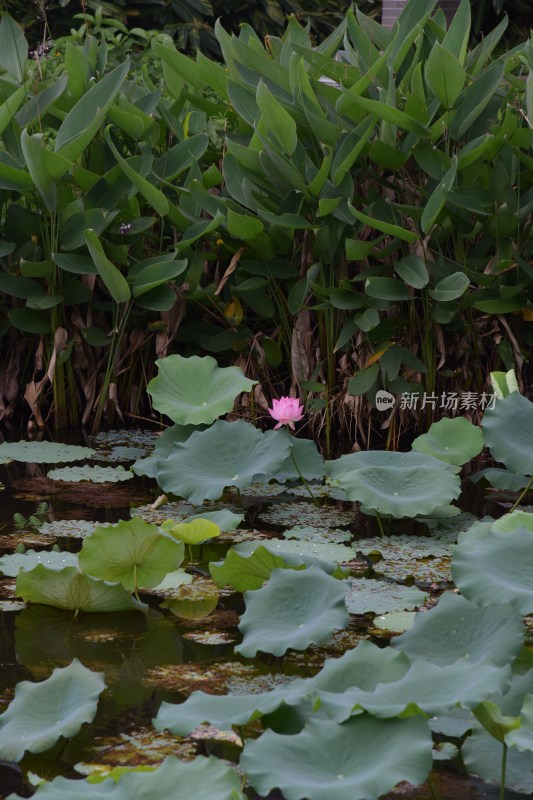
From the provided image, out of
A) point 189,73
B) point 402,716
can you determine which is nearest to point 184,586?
point 402,716

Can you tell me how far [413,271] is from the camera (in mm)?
2900

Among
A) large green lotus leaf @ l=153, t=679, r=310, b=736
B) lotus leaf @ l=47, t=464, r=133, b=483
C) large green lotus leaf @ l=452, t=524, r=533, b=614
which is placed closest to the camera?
large green lotus leaf @ l=153, t=679, r=310, b=736

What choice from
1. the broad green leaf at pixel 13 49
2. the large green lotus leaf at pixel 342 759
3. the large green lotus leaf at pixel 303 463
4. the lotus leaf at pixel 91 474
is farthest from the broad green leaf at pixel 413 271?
the large green lotus leaf at pixel 342 759

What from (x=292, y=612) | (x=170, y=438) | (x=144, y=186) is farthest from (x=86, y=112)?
(x=292, y=612)

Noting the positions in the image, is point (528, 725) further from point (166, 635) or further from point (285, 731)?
point (166, 635)

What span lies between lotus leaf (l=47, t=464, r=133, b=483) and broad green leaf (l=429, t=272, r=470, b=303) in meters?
0.99

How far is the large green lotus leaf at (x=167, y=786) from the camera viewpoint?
1.07 meters

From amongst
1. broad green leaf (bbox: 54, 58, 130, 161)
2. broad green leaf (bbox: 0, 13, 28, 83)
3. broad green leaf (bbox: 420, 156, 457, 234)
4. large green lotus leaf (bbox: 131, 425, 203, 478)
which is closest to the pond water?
large green lotus leaf (bbox: 131, 425, 203, 478)

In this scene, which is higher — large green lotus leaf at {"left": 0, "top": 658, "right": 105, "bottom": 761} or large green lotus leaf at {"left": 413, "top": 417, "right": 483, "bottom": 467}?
large green lotus leaf at {"left": 0, "top": 658, "right": 105, "bottom": 761}

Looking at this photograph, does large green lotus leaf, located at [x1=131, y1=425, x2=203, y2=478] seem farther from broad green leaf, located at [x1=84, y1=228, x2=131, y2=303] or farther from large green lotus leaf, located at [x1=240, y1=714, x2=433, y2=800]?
large green lotus leaf, located at [x1=240, y1=714, x2=433, y2=800]

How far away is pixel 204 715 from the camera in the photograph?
1.25m

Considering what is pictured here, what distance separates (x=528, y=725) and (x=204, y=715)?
382 millimetres

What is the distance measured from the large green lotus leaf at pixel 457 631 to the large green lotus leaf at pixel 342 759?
33 cm

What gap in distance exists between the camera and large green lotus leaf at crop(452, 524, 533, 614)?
150cm
